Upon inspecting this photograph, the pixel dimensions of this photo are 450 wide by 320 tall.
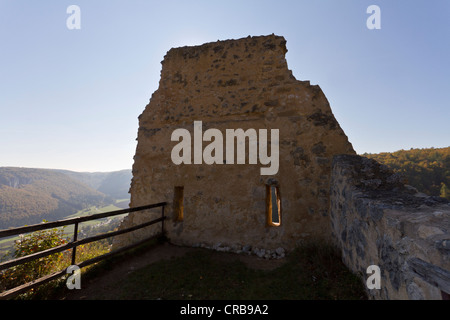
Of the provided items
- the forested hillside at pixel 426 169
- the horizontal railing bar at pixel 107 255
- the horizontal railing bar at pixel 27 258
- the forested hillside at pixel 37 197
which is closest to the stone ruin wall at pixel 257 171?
the horizontal railing bar at pixel 107 255

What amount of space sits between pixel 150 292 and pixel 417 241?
3.68m

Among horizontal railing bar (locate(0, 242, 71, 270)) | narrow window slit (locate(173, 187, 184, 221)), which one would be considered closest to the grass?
horizontal railing bar (locate(0, 242, 71, 270))

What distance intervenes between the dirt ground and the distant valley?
8242cm

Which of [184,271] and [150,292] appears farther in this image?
[184,271]

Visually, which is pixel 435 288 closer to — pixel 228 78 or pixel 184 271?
pixel 184 271

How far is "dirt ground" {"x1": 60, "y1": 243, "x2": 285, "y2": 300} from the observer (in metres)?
3.60

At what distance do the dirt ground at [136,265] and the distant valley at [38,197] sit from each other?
3245 inches

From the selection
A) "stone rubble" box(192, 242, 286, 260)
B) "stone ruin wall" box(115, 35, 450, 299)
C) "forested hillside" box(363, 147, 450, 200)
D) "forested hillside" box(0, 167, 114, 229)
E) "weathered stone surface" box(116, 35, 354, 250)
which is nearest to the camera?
"stone ruin wall" box(115, 35, 450, 299)

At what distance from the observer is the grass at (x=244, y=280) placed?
10.9 ft

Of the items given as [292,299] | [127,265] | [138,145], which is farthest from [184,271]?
[138,145]

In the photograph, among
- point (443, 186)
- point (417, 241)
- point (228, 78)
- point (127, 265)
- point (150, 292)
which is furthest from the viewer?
point (443, 186)

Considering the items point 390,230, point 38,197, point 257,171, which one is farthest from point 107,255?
point 38,197

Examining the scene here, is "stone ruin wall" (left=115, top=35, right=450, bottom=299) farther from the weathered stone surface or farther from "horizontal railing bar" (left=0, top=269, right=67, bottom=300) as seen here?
"horizontal railing bar" (left=0, top=269, right=67, bottom=300)

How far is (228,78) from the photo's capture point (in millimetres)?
6301
